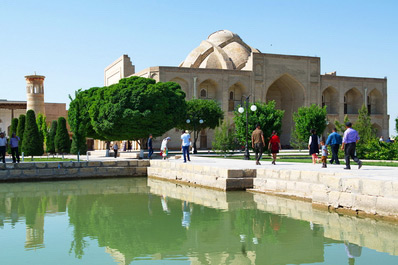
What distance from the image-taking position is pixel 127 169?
1798cm

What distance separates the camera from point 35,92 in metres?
45.8

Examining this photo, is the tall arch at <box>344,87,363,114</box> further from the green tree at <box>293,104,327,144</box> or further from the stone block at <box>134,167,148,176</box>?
the stone block at <box>134,167,148,176</box>

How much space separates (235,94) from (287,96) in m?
6.24

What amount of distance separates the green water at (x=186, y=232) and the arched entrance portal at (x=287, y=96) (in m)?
33.3

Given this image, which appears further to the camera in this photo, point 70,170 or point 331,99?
point 331,99

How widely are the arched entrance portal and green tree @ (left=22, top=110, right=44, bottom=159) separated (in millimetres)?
26377

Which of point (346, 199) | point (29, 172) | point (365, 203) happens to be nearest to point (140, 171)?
point (29, 172)

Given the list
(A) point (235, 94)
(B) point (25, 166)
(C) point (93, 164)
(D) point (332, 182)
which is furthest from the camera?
(A) point (235, 94)

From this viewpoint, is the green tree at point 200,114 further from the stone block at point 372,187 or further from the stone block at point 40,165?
the stone block at point 372,187

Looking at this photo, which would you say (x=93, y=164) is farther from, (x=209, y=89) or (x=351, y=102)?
(x=351, y=102)

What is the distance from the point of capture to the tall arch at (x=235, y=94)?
4231cm

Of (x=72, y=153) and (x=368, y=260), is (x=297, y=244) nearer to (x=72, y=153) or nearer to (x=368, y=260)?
(x=368, y=260)

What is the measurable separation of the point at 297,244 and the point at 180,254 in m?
1.75

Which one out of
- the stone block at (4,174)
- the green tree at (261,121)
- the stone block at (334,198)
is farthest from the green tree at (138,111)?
the stone block at (334,198)
